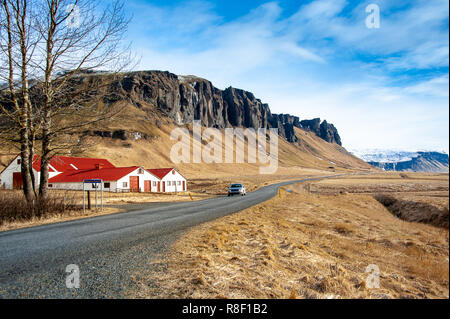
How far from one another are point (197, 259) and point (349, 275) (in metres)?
3.53

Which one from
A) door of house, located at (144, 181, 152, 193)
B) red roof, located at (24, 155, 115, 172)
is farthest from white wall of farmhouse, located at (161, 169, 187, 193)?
red roof, located at (24, 155, 115, 172)

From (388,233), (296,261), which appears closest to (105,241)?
(296,261)

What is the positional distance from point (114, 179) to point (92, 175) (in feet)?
25.7

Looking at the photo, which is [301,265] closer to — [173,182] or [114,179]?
[114,179]

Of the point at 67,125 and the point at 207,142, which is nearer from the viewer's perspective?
the point at 67,125

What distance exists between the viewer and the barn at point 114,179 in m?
47.8

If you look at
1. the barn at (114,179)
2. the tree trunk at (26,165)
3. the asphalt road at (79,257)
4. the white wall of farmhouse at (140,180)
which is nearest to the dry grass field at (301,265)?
the asphalt road at (79,257)

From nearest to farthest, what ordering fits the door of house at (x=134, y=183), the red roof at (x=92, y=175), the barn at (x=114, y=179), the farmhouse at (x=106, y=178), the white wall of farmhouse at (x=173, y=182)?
A: the barn at (x=114, y=179), the farmhouse at (x=106, y=178), the red roof at (x=92, y=175), the door of house at (x=134, y=183), the white wall of farmhouse at (x=173, y=182)

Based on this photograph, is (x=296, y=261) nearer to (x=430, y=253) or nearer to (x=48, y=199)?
(x=430, y=253)

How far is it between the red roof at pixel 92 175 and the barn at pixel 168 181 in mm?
6051

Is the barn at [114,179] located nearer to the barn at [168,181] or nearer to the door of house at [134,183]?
the door of house at [134,183]

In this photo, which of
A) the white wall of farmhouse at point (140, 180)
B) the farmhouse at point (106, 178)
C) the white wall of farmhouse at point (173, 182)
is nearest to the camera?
the white wall of farmhouse at point (140, 180)
